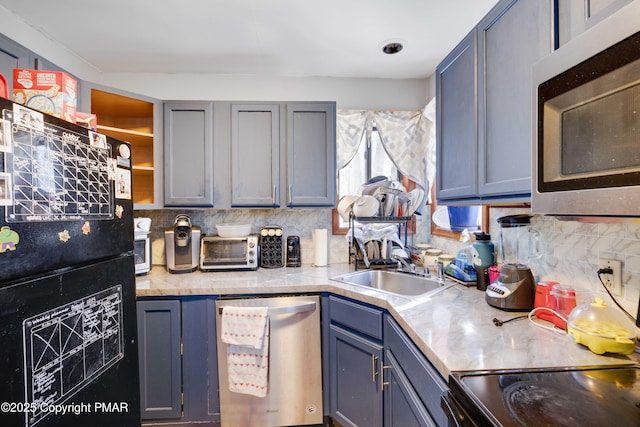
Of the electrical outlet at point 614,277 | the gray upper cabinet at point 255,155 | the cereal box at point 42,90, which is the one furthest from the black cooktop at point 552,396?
the gray upper cabinet at point 255,155

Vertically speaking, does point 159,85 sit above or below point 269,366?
above

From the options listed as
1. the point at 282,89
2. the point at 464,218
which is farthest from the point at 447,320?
the point at 282,89

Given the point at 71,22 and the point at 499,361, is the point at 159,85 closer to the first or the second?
the point at 71,22

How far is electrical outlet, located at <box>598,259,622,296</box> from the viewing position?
3.18ft

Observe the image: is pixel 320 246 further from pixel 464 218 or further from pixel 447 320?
pixel 447 320

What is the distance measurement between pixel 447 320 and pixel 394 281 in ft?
2.59

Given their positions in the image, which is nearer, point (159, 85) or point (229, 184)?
point (229, 184)

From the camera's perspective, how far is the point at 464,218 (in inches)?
76.0

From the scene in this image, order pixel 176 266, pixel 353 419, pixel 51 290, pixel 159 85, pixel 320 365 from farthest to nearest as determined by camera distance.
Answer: pixel 159 85
pixel 176 266
pixel 320 365
pixel 353 419
pixel 51 290

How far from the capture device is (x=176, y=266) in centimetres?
200

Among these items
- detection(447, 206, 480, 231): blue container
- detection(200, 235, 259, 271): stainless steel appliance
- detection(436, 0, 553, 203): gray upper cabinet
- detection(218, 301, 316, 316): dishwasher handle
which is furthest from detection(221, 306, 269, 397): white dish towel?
detection(447, 206, 480, 231): blue container

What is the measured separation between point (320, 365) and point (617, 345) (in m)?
1.35

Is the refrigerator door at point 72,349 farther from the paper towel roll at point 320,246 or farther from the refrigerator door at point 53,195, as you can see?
the paper towel roll at point 320,246

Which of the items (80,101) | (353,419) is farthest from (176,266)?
(353,419)
